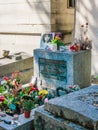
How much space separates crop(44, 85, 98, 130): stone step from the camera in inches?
143

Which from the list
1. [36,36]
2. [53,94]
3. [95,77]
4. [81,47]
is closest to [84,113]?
[53,94]

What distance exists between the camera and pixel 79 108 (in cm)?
386

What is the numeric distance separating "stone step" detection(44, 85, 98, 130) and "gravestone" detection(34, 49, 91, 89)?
174 centimetres

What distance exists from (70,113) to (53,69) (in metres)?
2.83

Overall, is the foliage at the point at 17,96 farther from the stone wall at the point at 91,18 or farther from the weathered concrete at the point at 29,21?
the weathered concrete at the point at 29,21

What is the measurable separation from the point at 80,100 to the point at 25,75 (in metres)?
3.93

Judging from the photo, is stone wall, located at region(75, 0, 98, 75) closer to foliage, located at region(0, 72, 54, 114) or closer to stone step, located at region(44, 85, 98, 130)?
foliage, located at region(0, 72, 54, 114)

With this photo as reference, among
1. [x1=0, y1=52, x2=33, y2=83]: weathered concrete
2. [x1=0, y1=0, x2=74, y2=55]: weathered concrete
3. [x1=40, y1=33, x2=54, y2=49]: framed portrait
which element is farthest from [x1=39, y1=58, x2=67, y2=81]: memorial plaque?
[x1=0, y1=0, x2=74, y2=55]: weathered concrete

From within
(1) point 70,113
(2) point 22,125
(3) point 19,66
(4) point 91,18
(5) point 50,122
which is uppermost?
(4) point 91,18

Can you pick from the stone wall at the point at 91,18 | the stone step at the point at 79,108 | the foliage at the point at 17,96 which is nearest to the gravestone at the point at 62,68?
the foliage at the point at 17,96

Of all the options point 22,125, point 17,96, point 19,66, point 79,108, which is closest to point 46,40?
point 19,66

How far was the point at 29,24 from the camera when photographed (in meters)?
9.29

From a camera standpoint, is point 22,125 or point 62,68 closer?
point 22,125

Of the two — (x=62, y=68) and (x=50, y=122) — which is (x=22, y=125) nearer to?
(x=50, y=122)
